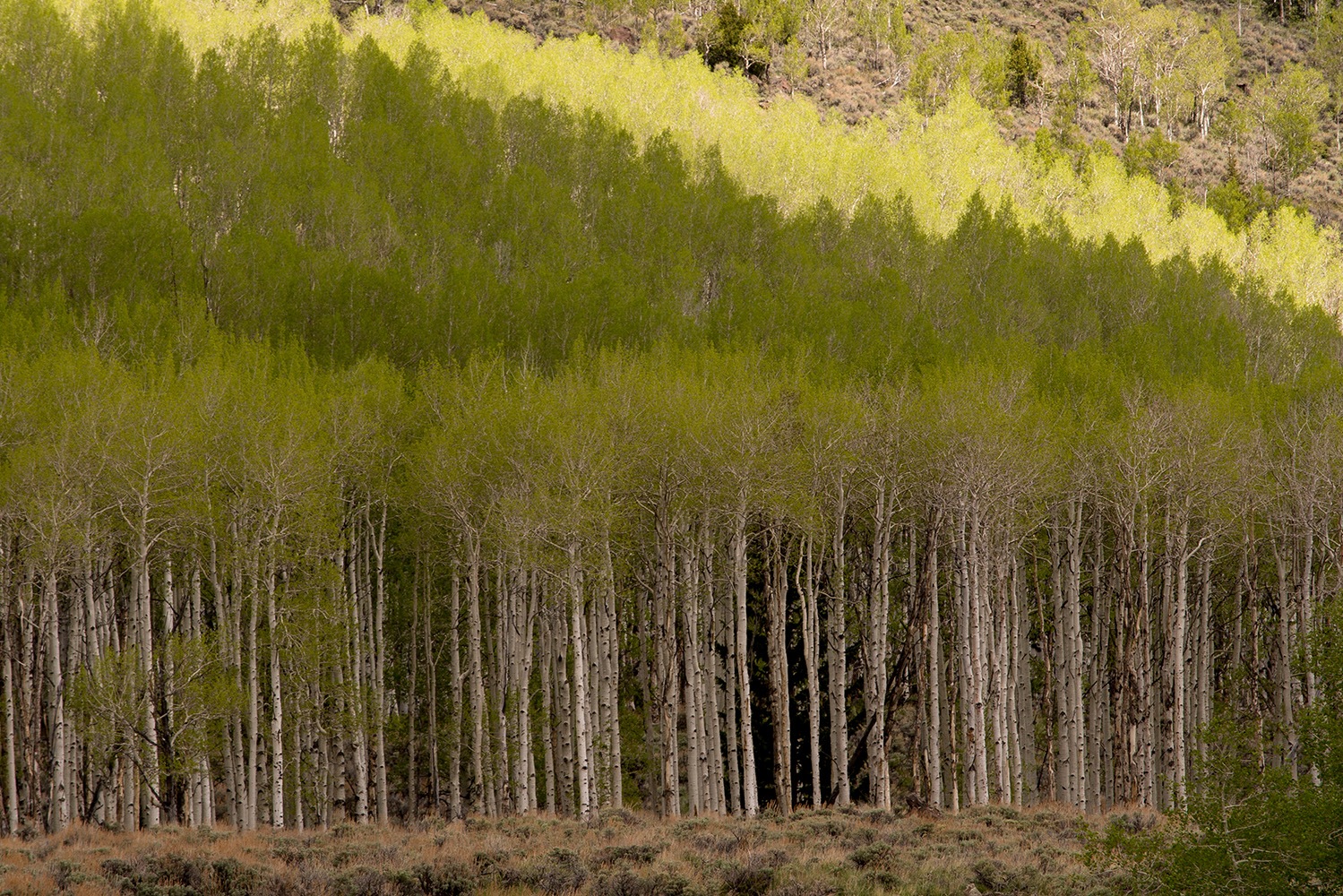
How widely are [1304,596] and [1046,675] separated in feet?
23.8

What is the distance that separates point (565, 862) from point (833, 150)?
48.4 m

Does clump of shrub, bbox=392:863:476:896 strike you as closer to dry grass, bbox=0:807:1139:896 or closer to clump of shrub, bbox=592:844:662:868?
dry grass, bbox=0:807:1139:896

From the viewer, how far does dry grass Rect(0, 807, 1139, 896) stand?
14734 mm

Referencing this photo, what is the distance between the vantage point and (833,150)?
59.2m

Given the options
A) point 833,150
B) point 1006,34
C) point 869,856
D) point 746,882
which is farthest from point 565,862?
point 1006,34

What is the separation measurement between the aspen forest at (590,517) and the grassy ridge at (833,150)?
35.5 ft

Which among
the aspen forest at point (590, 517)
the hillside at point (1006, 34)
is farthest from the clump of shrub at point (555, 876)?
the hillside at point (1006, 34)

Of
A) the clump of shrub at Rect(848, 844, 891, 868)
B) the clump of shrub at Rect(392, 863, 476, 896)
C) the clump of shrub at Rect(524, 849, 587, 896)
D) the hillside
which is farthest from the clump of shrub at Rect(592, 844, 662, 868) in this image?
the hillside

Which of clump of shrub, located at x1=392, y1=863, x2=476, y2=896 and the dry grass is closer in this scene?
the dry grass

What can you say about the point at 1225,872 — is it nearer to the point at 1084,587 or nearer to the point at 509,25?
the point at 1084,587

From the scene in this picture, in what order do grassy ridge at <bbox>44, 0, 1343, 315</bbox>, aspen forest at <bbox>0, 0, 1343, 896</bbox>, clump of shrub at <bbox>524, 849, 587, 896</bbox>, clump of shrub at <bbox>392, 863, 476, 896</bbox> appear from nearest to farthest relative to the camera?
clump of shrub at <bbox>392, 863, 476, 896</bbox>, clump of shrub at <bbox>524, 849, 587, 896</bbox>, aspen forest at <bbox>0, 0, 1343, 896</bbox>, grassy ridge at <bbox>44, 0, 1343, 315</bbox>

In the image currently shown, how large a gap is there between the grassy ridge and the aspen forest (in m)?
10.8

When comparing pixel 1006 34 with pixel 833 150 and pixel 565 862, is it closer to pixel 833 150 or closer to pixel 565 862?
pixel 833 150

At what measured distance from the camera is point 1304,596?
2827 centimetres
